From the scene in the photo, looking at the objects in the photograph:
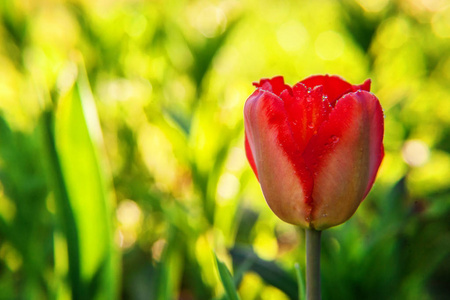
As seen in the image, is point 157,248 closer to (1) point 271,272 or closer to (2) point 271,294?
(2) point 271,294

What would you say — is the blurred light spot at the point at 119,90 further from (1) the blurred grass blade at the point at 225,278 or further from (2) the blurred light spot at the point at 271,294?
(1) the blurred grass blade at the point at 225,278

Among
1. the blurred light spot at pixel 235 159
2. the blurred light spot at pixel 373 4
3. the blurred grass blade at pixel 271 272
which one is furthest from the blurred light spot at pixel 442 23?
the blurred grass blade at pixel 271 272

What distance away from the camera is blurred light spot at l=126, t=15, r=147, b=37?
1.90 metres

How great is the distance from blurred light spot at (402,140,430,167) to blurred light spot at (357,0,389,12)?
0.98 m

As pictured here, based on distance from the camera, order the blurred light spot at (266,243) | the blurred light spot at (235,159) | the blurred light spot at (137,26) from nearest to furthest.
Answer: the blurred light spot at (266,243)
the blurred light spot at (235,159)
the blurred light spot at (137,26)

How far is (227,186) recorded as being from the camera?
125 centimetres

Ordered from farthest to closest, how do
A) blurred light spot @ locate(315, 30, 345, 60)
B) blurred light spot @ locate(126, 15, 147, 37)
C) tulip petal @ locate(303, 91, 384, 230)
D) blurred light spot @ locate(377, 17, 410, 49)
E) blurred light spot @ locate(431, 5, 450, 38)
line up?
blurred light spot @ locate(431, 5, 450, 38) < blurred light spot @ locate(315, 30, 345, 60) < blurred light spot @ locate(377, 17, 410, 49) < blurred light spot @ locate(126, 15, 147, 37) < tulip petal @ locate(303, 91, 384, 230)

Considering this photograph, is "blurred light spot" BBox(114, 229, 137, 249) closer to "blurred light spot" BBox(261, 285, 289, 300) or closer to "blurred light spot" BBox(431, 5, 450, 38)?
"blurred light spot" BBox(261, 285, 289, 300)

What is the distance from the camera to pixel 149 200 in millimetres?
1183

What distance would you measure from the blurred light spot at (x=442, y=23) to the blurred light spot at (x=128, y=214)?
1.58 meters

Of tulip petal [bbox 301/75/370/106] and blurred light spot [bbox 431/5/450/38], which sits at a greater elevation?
tulip petal [bbox 301/75/370/106]

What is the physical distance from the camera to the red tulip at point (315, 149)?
0.44 m

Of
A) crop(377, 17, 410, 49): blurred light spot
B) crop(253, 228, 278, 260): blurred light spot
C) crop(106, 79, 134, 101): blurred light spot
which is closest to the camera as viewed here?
crop(253, 228, 278, 260): blurred light spot

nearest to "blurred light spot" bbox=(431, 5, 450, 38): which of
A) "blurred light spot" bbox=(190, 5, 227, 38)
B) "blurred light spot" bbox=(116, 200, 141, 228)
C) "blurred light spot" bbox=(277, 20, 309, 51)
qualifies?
"blurred light spot" bbox=(277, 20, 309, 51)
